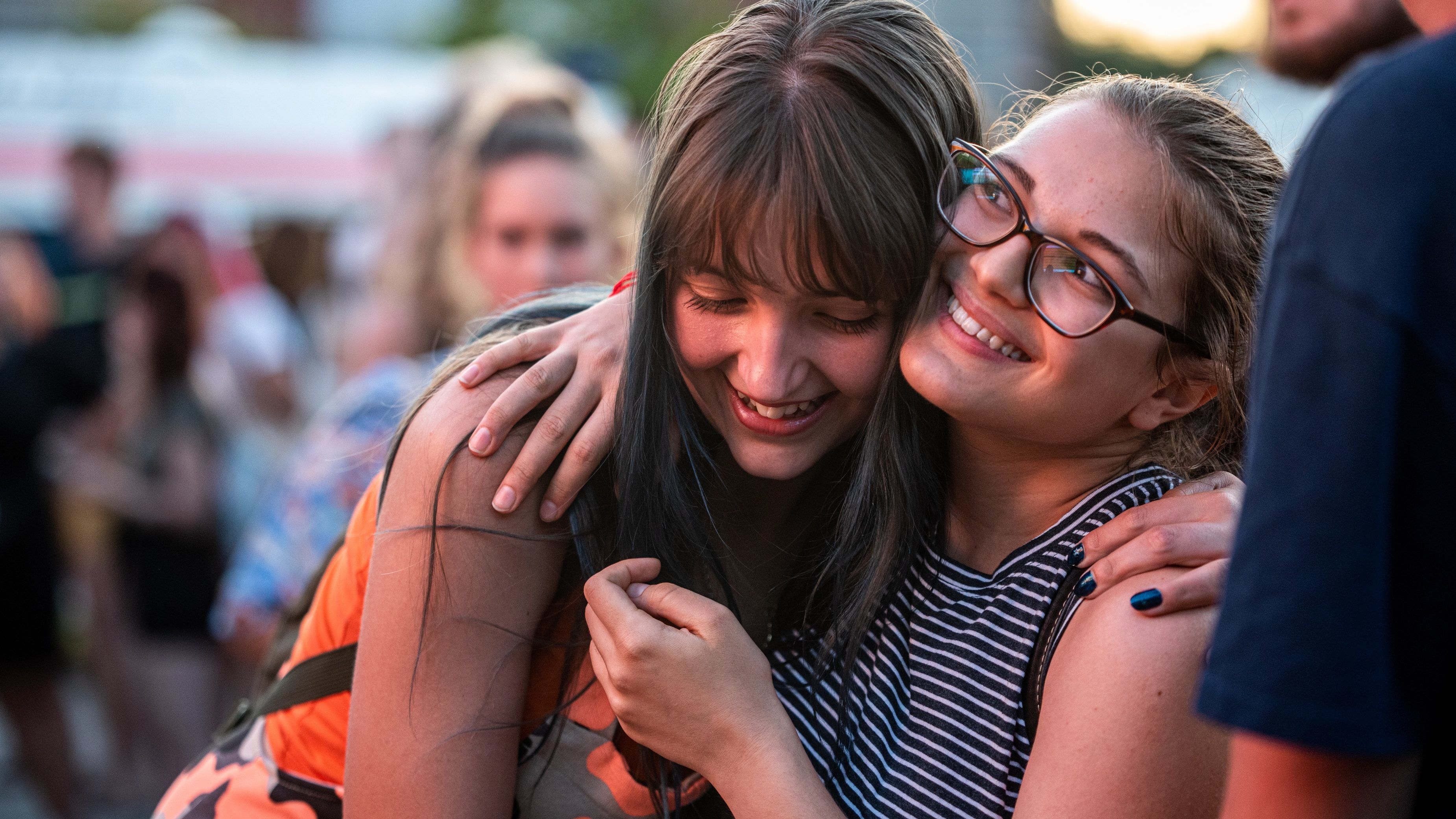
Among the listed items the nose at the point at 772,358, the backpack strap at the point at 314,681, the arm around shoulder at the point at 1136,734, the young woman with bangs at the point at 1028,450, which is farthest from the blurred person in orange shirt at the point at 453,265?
the arm around shoulder at the point at 1136,734

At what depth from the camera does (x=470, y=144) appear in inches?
149

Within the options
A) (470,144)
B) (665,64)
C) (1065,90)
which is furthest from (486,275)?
(665,64)

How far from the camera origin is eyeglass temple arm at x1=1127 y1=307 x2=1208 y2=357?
Result: 1.50 metres

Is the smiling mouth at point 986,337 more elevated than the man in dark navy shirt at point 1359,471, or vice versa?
the man in dark navy shirt at point 1359,471

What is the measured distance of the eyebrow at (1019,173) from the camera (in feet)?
5.08

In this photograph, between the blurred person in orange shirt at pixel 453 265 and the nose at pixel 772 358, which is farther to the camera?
the blurred person in orange shirt at pixel 453 265

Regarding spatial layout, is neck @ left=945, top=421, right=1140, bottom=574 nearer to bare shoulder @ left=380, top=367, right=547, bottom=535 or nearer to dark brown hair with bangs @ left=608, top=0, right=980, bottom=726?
dark brown hair with bangs @ left=608, top=0, right=980, bottom=726

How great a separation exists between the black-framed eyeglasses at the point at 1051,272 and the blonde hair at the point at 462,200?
2.05 m

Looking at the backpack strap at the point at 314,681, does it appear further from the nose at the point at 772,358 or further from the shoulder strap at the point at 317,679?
the nose at the point at 772,358

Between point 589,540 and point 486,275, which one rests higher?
point 589,540

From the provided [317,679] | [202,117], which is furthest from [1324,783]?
[202,117]

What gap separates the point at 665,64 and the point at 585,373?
19.5m

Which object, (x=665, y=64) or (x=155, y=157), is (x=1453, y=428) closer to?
(x=155, y=157)

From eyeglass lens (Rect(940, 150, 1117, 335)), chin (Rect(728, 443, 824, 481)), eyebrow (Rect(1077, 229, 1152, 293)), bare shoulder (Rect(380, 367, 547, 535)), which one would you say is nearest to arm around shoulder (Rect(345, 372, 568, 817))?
bare shoulder (Rect(380, 367, 547, 535))
